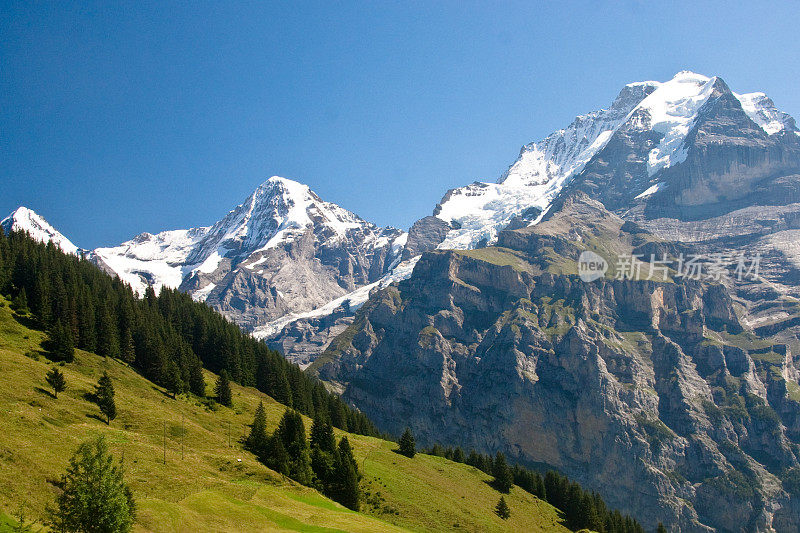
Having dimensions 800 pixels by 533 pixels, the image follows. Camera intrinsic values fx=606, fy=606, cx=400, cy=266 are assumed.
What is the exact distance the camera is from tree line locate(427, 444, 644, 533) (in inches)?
5384

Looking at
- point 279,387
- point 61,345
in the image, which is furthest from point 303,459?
point 279,387

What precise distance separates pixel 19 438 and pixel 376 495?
58.2 metres

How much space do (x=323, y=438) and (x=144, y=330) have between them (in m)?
44.7

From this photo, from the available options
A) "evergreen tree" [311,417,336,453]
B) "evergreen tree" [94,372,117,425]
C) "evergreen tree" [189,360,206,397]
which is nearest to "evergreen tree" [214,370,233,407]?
"evergreen tree" [189,360,206,397]

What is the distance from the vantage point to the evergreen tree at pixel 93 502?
4878 centimetres

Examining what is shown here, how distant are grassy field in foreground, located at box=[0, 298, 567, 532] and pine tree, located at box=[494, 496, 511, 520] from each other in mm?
1439

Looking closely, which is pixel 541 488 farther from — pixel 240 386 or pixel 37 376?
pixel 37 376

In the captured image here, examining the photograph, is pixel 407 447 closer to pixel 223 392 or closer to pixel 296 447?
pixel 223 392

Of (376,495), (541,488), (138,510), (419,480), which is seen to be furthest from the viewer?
(541,488)

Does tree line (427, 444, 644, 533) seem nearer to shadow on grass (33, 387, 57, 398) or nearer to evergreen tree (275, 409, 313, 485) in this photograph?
evergreen tree (275, 409, 313, 485)

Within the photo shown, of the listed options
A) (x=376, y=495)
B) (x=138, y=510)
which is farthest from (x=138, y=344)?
(x=138, y=510)

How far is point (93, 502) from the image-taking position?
161 ft

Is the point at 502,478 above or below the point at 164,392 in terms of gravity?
below

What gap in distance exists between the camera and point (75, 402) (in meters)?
82.1
